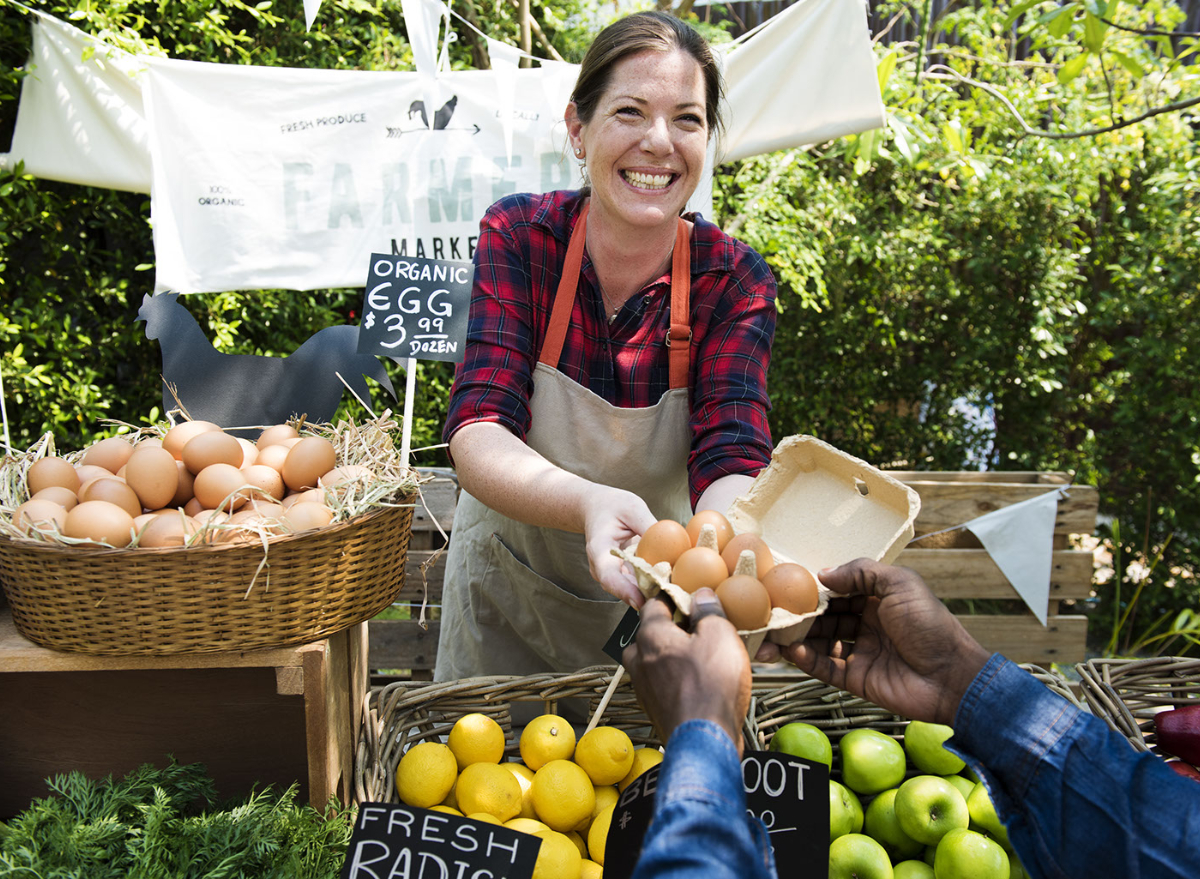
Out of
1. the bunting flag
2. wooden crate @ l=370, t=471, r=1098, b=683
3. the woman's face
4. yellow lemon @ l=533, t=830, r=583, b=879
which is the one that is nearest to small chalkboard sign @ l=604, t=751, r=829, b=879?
yellow lemon @ l=533, t=830, r=583, b=879

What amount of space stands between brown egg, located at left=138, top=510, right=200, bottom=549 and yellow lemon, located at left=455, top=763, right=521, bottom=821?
1.96ft

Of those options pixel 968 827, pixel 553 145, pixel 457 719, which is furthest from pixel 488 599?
pixel 553 145

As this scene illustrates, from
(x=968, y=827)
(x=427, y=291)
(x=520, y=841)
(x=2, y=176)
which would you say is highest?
(x=2, y=176)

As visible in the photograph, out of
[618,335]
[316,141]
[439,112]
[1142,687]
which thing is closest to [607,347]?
[618,335]

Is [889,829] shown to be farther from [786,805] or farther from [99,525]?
[99,525]

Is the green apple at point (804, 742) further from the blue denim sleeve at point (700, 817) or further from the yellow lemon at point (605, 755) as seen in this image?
the blue denim sleeve at point (700, 817)

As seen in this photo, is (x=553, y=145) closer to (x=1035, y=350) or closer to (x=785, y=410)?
(x=785, y=410)

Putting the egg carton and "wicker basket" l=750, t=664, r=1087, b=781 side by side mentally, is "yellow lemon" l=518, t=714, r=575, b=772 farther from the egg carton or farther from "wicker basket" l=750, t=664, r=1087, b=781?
the egg carton

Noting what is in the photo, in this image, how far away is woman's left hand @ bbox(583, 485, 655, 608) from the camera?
1248mm

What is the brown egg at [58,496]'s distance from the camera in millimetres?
1421

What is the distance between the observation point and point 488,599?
6.90ft

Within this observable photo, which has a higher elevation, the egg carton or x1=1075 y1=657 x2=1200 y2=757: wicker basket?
the egg carton

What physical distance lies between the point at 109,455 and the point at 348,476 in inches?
18.6

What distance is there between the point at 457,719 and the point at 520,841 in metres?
0.43
